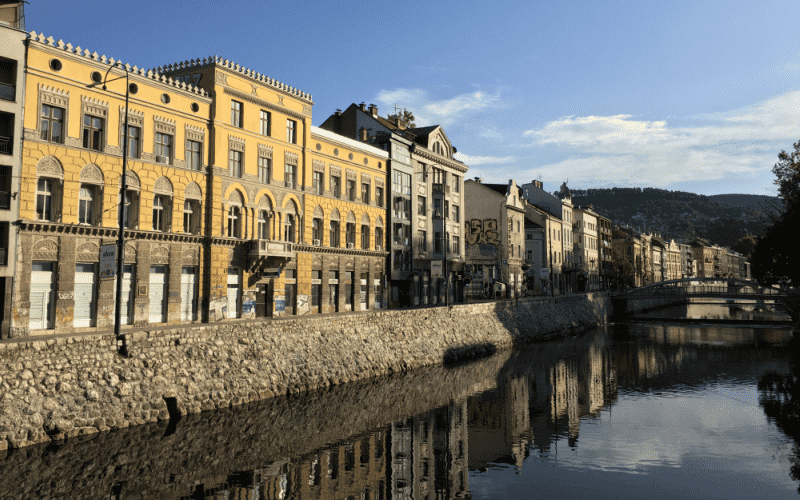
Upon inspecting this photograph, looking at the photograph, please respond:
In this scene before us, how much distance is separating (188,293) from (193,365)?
9.05 metres

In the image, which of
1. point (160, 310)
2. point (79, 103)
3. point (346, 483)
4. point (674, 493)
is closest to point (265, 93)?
point (79, 103)

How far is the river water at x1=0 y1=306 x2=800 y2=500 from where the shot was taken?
18.2m

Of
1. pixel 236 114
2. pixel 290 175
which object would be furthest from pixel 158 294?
pixel 290 175

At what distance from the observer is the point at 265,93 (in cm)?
4066

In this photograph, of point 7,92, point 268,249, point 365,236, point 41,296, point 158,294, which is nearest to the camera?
point 7,92

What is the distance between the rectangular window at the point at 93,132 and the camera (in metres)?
30.6

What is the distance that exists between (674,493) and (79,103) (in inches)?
1249

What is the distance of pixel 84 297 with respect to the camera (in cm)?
2995

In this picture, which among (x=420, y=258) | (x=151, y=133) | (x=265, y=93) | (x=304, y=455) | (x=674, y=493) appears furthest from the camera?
(x=420, y=258)

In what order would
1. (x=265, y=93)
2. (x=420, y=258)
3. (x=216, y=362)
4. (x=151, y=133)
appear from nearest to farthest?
(x=216, y=362) < (x=151, y=133) < (x=265, y=93) < (x=420, y=258)

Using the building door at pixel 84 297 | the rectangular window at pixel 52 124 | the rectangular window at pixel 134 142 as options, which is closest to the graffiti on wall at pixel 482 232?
the rectangular window at pixel 134 142

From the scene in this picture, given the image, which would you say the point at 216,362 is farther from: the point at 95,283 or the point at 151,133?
the point at 151,133

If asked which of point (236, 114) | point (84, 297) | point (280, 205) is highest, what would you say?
point (236, 114)

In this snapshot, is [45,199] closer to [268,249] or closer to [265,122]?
[268,249]
